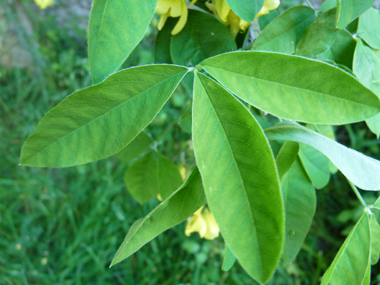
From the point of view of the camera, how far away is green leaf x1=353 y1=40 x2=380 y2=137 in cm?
41

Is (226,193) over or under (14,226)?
over

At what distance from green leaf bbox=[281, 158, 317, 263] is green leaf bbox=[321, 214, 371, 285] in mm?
83

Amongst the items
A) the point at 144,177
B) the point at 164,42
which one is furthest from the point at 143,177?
the point at 164,42

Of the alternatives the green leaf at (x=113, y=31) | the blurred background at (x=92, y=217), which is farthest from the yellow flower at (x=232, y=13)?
the blurred background at (x=92, y=217)

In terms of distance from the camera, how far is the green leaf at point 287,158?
0.39 meters

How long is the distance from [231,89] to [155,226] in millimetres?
149

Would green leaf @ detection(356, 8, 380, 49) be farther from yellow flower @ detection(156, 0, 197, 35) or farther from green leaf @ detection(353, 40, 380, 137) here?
yellow flower @ detection(156, 0, 197, 35)

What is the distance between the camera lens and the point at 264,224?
0.88 ft

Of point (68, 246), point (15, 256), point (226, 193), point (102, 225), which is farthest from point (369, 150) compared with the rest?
point (15, 256)

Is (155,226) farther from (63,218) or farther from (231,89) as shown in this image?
(63,218)

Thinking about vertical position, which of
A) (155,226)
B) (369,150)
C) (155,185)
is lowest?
(369,150)

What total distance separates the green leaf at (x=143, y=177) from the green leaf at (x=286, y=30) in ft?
1.07

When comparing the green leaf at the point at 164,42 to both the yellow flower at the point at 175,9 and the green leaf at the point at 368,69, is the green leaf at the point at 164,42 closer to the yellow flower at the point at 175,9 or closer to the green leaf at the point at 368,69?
the yellow flower at the point at 175,9

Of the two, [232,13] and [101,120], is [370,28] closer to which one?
[232,13]
